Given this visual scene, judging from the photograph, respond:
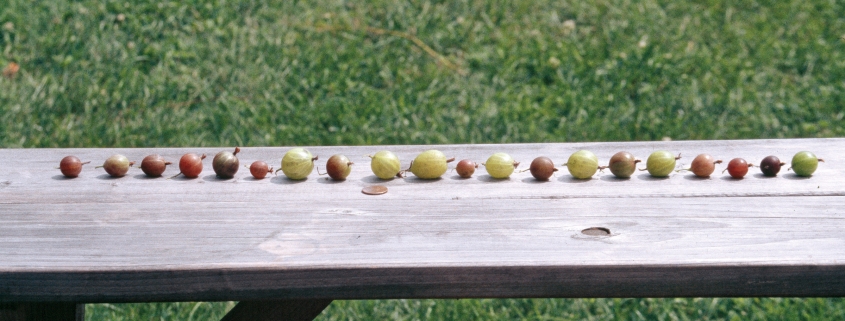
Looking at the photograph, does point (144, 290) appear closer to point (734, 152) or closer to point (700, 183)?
point (700, 183)

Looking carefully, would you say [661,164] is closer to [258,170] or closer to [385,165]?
[385,165]

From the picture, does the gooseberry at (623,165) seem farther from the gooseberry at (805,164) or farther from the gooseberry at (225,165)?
the gooseberry at (225,165)

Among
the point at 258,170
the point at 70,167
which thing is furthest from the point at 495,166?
the point at 70,167

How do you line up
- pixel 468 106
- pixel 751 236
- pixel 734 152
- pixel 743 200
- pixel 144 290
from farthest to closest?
pixel 468 106
pixel 734 152
pixel 743 200
pixel 751 236
pixel 144 290

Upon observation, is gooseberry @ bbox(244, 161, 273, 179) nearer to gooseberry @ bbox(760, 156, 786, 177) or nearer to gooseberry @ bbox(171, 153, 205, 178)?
gooseberry @ bbox(171, 153, 205, 178)

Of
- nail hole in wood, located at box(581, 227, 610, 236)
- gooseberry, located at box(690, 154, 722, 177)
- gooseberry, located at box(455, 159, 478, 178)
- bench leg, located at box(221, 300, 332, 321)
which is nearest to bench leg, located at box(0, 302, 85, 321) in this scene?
bench leg, located at box(221, 300, 332, 321)

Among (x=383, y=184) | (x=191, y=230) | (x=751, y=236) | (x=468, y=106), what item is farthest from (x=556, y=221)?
(x=468, y=106)
